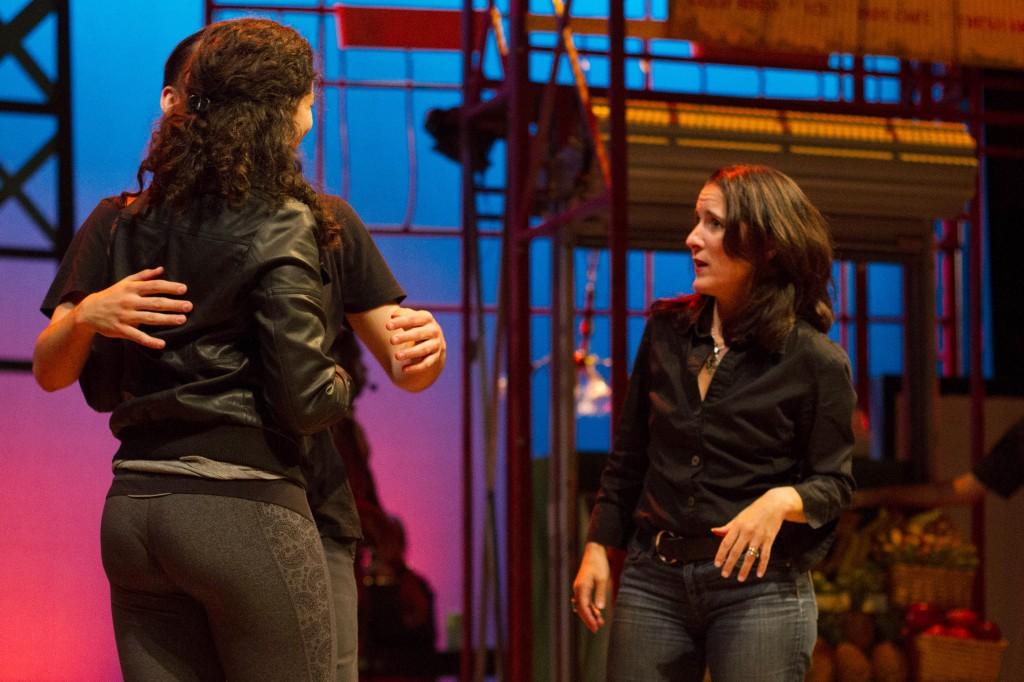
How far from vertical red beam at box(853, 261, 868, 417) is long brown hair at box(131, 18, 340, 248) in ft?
15.3

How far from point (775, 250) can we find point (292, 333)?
3.53 feet

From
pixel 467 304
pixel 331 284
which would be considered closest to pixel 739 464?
pixel 331 284

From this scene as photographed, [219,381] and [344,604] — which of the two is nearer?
[219,381]

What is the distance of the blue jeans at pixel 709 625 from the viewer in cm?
224

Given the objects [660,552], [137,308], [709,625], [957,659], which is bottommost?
[957,659]

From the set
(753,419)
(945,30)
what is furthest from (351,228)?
(945,30)

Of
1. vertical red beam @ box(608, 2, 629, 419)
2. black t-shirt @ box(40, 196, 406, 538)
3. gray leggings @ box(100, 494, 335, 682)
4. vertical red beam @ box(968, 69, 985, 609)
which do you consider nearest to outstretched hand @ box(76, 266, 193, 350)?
black t-shirt @ box(40, 196, 406, 538)

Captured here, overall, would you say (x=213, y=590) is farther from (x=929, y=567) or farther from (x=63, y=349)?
(x=929, y=567)

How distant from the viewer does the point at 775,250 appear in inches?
94.3

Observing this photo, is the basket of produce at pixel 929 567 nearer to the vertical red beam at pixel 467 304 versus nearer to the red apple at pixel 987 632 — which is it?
the red apple at pixel 987 632

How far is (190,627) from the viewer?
1685mm

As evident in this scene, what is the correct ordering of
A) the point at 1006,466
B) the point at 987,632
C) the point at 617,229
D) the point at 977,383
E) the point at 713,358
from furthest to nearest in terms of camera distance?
the point at 977,383
the point at 987,632
the point at 617,229
the point at 1006,466
the point at 713,358

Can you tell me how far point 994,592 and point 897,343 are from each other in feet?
9.42

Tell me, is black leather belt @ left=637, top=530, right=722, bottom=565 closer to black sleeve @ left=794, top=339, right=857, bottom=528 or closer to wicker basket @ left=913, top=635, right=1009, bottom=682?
black sleeve @ left=794, top=339, right=857, bottom=528
